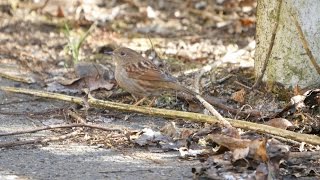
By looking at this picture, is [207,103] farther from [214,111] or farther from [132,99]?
[132,99]

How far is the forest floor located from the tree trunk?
0.16 m

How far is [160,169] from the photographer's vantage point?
4520 mm

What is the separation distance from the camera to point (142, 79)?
6.17 metres

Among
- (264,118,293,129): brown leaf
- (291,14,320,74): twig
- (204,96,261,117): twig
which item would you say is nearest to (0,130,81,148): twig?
(204,96,261,117): twig

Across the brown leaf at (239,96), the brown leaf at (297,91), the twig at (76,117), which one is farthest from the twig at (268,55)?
the twig at (76,117)

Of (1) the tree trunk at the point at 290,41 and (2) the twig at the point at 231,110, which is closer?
(2) the twig at the point at 231,110

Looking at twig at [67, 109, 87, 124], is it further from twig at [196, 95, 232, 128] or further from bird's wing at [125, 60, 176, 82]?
twig at [196, 95, 232, 128]

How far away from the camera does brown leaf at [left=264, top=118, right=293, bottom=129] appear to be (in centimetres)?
523

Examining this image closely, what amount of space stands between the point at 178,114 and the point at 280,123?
0.78m

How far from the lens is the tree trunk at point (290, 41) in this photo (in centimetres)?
584

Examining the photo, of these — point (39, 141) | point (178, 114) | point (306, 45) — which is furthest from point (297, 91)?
point (39, 141)

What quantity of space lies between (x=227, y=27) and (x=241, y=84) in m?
3.27

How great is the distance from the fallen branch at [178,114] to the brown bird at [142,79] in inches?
11.2

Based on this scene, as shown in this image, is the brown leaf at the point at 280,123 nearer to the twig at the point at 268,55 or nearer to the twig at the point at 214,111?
the twig at the point at 214,111
